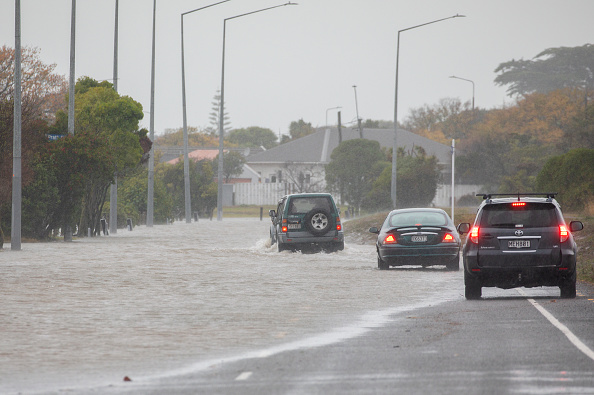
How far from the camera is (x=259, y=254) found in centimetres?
3131

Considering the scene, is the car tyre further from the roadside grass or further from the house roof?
the house roof

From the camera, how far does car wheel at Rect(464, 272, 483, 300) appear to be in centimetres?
1738

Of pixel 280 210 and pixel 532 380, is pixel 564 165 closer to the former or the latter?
pixel 280 210

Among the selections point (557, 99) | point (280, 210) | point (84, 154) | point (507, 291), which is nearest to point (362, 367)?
point (507, 291)

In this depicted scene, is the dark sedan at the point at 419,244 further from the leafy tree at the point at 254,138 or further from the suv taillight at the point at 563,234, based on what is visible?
the leafy tree at the point at 254,138

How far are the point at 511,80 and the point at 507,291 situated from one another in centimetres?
10300

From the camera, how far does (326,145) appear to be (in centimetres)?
11331

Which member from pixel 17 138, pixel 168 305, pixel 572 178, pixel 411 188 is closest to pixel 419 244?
pixel 168 305

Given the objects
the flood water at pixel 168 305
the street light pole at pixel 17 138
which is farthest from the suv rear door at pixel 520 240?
the street light pole at pixel 17 138

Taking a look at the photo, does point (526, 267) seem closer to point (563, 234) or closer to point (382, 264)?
point (563, 234)

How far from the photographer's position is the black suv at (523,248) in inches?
666

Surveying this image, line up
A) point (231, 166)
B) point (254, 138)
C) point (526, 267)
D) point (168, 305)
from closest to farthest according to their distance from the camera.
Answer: point (168, 305), point (526, 267), point (231, 166), point (254, 138)

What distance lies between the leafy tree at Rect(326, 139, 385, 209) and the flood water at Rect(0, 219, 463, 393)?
173 ft

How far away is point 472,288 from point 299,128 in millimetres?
145639
